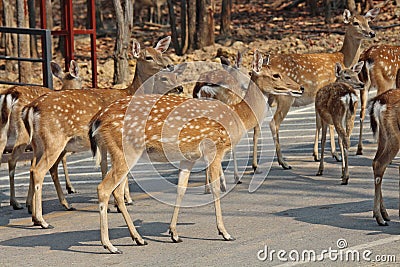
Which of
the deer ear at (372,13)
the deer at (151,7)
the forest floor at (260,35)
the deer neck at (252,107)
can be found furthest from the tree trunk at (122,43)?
the deer at (151,7)

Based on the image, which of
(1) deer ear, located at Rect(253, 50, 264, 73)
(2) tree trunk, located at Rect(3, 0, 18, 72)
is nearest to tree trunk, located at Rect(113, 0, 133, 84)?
(2) tree trunk, located at Rect(3, 0, 18, 72)

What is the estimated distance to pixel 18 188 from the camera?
10984mm

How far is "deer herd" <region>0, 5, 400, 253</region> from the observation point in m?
8.00

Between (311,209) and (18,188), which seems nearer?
(311,209)

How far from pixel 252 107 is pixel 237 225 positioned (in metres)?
1.37

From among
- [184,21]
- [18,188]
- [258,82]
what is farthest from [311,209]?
[184,21]

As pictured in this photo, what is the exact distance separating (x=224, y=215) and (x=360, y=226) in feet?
4.96

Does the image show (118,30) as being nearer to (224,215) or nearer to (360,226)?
(224,215)

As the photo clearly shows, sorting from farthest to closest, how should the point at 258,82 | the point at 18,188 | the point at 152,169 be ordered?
1. the point at 152,169
2. the point at 18,188
3. the point at 258,82

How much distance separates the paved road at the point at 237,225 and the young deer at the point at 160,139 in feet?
1.00

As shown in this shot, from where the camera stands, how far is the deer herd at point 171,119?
7996 millimetres

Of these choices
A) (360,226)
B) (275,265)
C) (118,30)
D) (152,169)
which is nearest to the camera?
(275,265)

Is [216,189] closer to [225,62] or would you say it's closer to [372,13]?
[225,62]

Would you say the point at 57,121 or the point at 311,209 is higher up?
the point at 57,121
